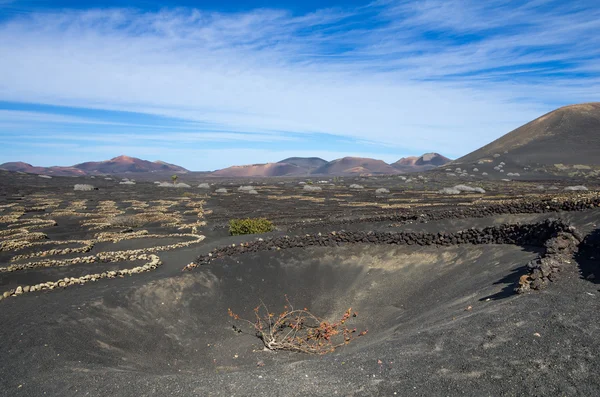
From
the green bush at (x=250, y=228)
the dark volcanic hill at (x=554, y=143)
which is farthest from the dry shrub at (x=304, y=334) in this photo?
the dark volcanic hill at (x=554, y=143)

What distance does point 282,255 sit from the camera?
18.4m

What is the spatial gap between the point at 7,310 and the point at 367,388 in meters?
12.2

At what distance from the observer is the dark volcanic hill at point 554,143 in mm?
106000

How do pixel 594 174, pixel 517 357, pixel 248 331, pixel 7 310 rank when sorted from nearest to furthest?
pixel 517 357, pixel 7 310, pixel 248 331, pixel 594 174

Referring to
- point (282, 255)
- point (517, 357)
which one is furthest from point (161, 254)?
point (517, 357)

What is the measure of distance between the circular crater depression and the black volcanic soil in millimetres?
60

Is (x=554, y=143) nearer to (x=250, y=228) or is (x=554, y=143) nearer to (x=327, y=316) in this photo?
(x=250, y=228)

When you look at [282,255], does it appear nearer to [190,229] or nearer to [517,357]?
[517,357]

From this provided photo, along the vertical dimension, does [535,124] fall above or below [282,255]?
above

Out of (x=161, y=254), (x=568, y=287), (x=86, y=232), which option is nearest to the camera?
(x=568, y=287)

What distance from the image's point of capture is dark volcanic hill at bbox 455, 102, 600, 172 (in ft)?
348

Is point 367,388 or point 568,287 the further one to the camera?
point 568,287

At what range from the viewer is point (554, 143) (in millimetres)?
120562

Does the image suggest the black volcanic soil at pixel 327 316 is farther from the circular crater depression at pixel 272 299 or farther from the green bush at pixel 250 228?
the green bush at pixel 250 228
